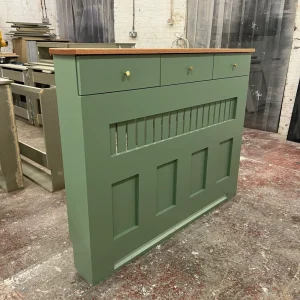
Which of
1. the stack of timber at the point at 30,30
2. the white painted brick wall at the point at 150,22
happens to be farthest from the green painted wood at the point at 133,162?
the stack of timber at the point at 30,30

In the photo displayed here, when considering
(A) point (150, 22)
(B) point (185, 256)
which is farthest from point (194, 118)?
(A) point (150, 22)

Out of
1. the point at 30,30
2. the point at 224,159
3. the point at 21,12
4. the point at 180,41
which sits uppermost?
the point at 21,12

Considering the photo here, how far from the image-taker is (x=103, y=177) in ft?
3.96

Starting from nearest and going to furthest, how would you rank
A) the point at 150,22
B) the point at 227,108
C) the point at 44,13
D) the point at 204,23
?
the point at 227,108, the point at 204,23, the point at 150,22, the point at 44,13

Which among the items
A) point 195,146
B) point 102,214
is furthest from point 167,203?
point 102,214

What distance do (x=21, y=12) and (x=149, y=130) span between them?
16.8ft

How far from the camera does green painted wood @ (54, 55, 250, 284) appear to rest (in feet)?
3.70

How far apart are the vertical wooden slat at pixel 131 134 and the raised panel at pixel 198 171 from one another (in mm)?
503

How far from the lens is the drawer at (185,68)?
1345 mm

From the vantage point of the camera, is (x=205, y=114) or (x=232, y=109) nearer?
(x=205, y=114)

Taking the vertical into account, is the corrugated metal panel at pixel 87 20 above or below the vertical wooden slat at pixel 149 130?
above

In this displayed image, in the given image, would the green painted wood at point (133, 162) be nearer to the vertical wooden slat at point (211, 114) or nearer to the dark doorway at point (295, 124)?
the vertical wooden slat at point (211, 114)

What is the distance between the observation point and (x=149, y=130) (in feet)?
4.51

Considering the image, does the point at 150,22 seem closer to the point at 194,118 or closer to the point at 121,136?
the point at 194,118
